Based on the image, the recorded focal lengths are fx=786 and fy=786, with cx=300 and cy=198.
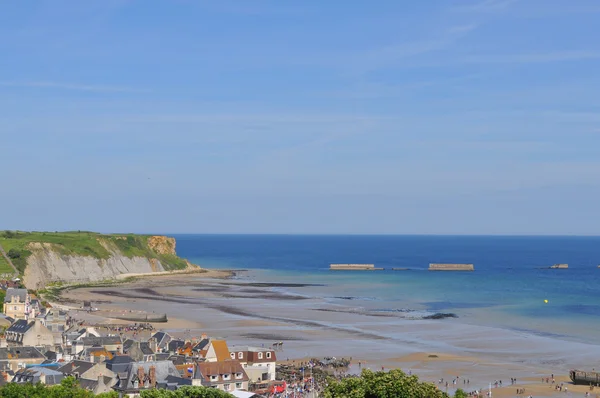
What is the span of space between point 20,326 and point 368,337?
4386 cm

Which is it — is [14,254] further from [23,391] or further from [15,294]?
[23,391]

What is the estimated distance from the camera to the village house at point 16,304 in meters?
98.3

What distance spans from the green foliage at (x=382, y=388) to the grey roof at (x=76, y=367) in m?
21.7

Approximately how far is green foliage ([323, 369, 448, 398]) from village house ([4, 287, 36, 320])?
62297 mm

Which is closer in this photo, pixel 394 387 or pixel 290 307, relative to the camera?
pixel 394 387

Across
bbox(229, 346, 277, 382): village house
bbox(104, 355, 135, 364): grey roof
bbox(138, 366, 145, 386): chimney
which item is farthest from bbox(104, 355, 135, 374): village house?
bbox(229, 346, 277, 382): village house

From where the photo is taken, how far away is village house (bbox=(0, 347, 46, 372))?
207ft

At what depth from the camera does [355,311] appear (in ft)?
431

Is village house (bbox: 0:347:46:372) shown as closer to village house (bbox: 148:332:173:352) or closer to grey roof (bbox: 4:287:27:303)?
village house (bbox: 148:332:173:352)

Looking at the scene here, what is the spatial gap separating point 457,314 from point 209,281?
87.2m

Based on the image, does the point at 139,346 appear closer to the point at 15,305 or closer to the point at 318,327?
the point at 15,305

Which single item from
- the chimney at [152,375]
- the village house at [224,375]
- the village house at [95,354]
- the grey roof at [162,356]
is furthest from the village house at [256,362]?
the chimney at [152,375]

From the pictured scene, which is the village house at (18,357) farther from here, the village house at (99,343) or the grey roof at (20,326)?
the grey roof at (20,326)

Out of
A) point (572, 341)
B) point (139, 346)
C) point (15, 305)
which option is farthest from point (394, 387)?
point (15, 305)
